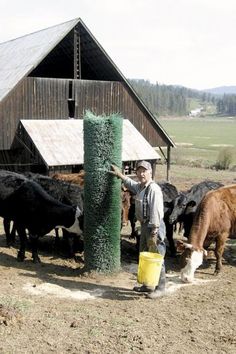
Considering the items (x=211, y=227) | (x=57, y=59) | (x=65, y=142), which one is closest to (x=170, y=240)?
(x=211, y=227)

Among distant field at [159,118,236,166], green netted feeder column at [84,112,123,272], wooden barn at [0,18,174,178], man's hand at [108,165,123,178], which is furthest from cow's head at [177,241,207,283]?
distant field at [159,118,236,166]

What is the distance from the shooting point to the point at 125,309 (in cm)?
670

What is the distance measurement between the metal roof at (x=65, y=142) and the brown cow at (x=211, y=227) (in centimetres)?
929

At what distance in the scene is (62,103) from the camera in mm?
20391

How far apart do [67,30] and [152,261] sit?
587 inches

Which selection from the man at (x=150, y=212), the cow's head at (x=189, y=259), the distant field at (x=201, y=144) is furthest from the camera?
the distant field at (x=201, y=144)

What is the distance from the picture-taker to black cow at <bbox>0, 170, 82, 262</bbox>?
9242 mm

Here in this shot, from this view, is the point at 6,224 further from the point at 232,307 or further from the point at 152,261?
the point at 232,307

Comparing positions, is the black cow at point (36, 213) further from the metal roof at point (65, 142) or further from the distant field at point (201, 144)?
the distant field at point (201, 144)

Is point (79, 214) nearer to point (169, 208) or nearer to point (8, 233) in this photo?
point (8, 233)

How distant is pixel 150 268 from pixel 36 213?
11.1 feet

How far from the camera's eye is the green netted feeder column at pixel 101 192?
7988 millimetres

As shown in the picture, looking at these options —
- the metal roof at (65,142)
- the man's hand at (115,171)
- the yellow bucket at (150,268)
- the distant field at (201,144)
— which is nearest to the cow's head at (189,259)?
the yellow bucket at (150,268)

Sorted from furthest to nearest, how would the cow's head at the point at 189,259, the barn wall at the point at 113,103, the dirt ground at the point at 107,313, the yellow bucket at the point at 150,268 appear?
the barn wall at the point at 113,103
the cow's head at the point at 189,259
the yellow bucket at the point at 150,268
the dirt ground at the point at 107,313
